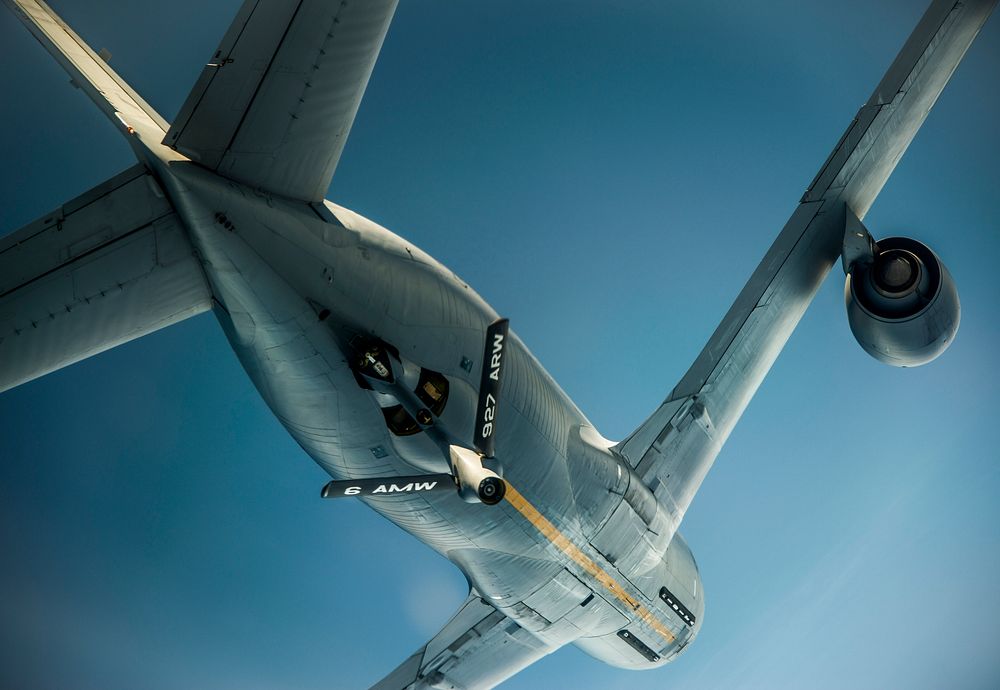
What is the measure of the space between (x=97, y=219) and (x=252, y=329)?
1.63 m

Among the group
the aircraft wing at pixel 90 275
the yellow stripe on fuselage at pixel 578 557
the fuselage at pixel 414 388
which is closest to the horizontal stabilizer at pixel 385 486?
the fuselage at pixel 414 388

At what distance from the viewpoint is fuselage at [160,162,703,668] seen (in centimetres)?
798

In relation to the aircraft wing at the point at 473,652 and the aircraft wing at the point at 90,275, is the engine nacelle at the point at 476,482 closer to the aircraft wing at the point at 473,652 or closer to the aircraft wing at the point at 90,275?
the aircraft wing at the point at 90,275

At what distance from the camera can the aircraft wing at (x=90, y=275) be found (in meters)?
7.64

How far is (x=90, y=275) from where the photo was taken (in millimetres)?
7859

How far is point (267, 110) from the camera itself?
8039mm

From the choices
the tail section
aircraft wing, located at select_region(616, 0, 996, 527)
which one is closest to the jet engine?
aircraft wing, located at select_region(616, 0, 996, 527)

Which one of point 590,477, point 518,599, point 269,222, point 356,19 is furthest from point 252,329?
point 518,599

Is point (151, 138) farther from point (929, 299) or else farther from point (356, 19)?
point (929, 299)

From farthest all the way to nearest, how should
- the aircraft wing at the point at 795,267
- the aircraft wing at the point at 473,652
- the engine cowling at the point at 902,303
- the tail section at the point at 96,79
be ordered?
the aircraft wing at the point at 473,652 → the aircraft wing at the point at 795,267 → the engine cowling at the point at 902,303 → the tail section at the point at 96,79

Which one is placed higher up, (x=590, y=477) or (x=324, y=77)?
(x=324, y=77)

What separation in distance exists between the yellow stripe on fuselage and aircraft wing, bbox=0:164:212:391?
4.18 metres

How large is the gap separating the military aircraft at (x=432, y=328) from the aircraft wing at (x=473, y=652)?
54.4 inches

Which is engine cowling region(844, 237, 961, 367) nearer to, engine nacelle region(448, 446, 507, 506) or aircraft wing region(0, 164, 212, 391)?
engine nacelle region(448, 446, 507, 506)
